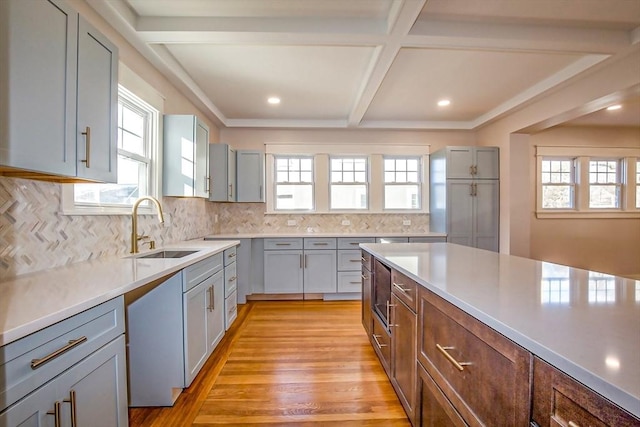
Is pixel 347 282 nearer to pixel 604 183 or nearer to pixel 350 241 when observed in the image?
pixel 350 241

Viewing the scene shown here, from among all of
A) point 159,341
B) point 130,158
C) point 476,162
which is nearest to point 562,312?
point 159,341

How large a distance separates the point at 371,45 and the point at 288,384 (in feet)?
9.00

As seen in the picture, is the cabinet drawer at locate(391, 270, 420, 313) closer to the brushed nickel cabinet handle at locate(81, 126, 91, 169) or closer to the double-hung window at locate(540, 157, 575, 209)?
the brushed nickel cabinet handle at locate(81, 126, 91, 169)

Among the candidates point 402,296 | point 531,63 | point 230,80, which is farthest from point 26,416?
point 531,63

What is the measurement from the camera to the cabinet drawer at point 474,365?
0.78 metres

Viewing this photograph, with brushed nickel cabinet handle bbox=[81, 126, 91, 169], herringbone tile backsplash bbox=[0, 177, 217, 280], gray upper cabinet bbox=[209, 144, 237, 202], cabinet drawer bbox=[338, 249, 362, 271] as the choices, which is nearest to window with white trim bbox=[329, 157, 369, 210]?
cabinet drawer bbox=[338, 249, 362, 271]

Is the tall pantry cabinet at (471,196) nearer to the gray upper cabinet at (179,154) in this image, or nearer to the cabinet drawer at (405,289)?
the cabinet drawer at (405,289)

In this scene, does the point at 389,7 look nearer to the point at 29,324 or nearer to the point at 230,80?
the point at 230,80

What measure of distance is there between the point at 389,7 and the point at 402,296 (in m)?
2.06

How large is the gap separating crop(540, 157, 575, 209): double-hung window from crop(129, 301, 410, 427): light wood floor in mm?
4158

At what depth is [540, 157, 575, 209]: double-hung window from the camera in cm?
493

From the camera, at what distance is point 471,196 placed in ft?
14.4

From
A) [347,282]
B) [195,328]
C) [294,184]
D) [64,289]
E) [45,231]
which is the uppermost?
[294,184]

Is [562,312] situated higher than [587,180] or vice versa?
[587,180]
